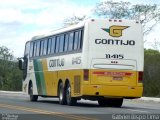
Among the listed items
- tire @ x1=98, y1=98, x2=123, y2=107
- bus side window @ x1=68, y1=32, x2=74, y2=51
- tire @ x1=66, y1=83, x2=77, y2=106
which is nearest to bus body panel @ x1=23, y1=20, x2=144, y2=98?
tire @ x1=66, y1=83, x2=77, y2=106

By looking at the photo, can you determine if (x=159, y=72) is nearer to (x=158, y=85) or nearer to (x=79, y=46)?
(x=158, y=85)

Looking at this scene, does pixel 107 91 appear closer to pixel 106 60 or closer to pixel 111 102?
pixel 106 60

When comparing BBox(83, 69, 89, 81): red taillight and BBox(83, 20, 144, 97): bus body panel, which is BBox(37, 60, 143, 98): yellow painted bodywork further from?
BBox(83, 69, 89, 81): red taillight

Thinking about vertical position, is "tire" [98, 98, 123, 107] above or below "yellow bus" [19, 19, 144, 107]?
below

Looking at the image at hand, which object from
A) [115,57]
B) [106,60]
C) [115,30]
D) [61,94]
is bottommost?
[61,94]

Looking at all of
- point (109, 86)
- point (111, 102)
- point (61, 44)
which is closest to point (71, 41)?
point (61, 44)

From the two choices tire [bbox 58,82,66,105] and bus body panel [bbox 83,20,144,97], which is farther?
tire [bbox 58,82,66,105]

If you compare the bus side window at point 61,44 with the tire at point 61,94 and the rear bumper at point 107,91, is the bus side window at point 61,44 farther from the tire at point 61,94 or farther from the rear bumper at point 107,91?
the rear bumper at point 107,91

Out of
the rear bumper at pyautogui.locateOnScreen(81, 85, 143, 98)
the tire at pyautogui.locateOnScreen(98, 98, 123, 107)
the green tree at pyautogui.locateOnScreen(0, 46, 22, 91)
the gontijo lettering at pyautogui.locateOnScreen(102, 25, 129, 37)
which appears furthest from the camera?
the green tree at pyautogui.locateOnScreen(0, 46, 22, 91)

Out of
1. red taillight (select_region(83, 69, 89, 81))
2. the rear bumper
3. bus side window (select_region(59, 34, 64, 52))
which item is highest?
bus side window (select_region(59, 34, 64, 52))

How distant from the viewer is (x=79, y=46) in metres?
26.3

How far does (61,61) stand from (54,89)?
5.79 ft

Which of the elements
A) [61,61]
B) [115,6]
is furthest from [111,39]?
[115,6]

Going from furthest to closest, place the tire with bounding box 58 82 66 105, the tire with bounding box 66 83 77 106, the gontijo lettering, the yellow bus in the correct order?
the tire with bounding box 58 82 66 105
the tire with bounding box 66 83 77 106
the gontijo lettering
the yellow bus
